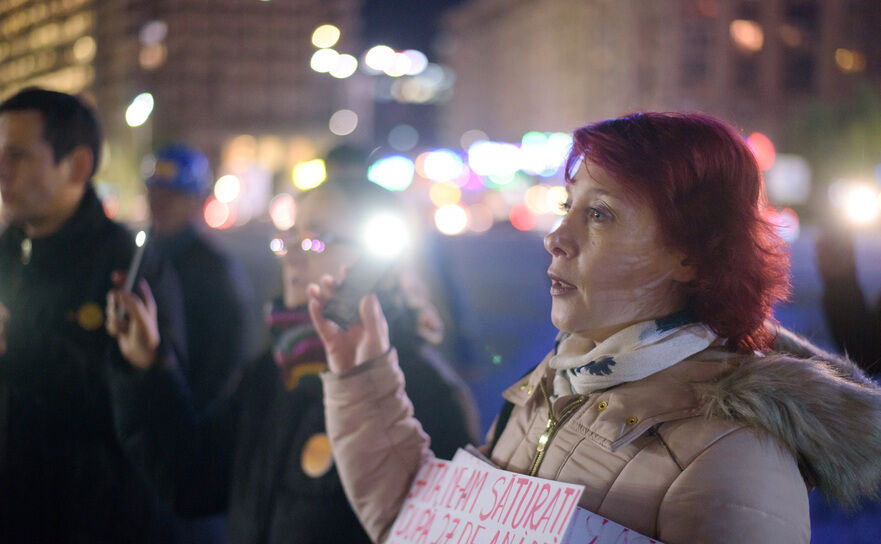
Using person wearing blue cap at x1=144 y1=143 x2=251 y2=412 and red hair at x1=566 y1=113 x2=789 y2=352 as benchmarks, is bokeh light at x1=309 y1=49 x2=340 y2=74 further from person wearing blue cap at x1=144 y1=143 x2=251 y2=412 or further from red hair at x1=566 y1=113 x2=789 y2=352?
red hair at x1=566 y1=113 x2=789 y2=352

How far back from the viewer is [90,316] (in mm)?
2639

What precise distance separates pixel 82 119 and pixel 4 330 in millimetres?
762

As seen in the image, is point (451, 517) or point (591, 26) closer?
point (451, 517)

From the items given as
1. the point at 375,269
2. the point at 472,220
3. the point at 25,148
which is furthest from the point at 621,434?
the point at 472,220

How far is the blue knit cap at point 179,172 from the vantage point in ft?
15.9

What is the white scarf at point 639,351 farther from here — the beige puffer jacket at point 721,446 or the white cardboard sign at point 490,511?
the white cardboard sign at point 490,511

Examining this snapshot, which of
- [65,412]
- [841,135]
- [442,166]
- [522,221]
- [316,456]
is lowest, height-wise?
[522,221]

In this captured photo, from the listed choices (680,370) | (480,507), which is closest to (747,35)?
(680,370)

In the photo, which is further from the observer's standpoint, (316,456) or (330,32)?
(330,32)

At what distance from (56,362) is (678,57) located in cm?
4541

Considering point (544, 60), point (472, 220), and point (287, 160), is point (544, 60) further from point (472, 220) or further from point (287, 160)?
point (472, 220)

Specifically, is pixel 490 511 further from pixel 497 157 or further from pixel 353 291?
pixel 497 157

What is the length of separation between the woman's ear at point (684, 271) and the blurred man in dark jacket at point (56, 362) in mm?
1681

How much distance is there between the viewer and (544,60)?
70.3m
